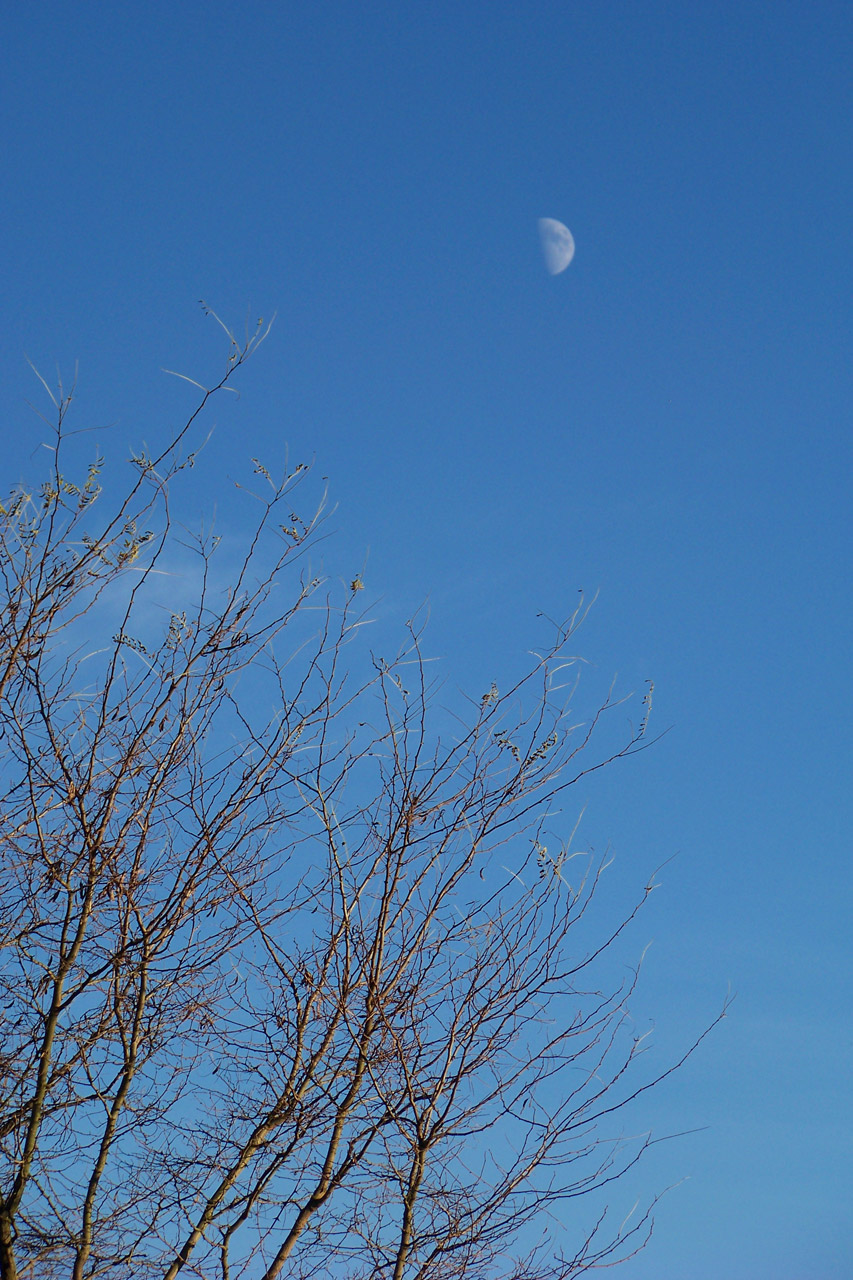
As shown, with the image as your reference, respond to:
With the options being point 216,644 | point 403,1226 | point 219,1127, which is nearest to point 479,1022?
point 403,1226

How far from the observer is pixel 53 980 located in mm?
4504

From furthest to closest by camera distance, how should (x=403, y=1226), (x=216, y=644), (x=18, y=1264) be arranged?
(x=216, y=644) < (x=403, y=1226) < (x=18, y=1264)

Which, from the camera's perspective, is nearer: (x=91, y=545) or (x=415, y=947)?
(x=91, y=545)

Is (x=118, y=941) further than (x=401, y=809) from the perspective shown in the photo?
No

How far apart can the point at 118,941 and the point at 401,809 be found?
4.34 feet

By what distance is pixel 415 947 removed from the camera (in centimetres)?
487

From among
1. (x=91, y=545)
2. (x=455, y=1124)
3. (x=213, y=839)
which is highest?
(x=91, y=545)

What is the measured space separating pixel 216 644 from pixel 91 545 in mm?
707

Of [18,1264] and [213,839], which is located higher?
[213,839]

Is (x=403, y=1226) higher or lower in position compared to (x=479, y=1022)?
lower

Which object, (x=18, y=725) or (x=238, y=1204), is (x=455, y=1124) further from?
(x=18, y=725)

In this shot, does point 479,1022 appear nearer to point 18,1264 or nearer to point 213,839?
point 213,839

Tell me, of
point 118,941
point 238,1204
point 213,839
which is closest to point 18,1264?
point 238,1204

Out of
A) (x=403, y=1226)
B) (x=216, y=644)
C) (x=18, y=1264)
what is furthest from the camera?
(x=216, y=644)
